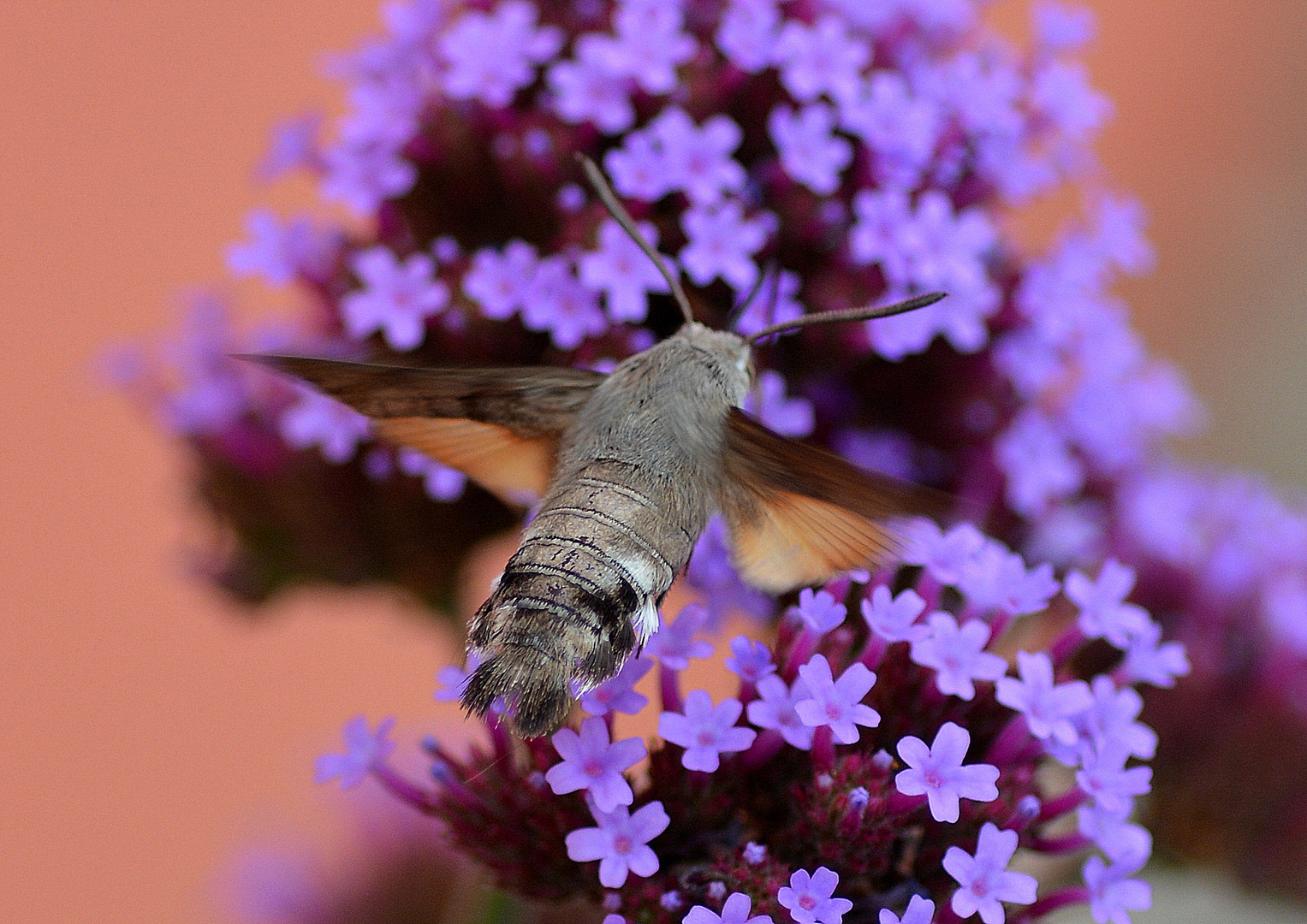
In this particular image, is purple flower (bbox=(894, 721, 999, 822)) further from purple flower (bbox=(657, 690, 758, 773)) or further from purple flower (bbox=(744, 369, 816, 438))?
purple flower (bbox=(744, 369, 816, 438))

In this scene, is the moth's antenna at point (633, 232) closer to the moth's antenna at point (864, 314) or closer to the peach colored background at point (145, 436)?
the moth's antenna at point (864, 314)

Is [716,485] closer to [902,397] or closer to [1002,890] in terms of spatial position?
[1002,890]

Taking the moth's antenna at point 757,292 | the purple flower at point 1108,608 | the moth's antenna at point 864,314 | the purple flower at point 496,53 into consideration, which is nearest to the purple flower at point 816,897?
the purple flower at point 1108,608

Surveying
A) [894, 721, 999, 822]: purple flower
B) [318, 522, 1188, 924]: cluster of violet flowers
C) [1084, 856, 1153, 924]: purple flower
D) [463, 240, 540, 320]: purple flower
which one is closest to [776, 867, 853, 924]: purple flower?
[318, 522, 1188, 924]: cluster of violet flowers

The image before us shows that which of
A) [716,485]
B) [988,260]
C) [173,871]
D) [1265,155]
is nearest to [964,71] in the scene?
[988,260]

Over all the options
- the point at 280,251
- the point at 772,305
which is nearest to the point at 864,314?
the point at 772,305
